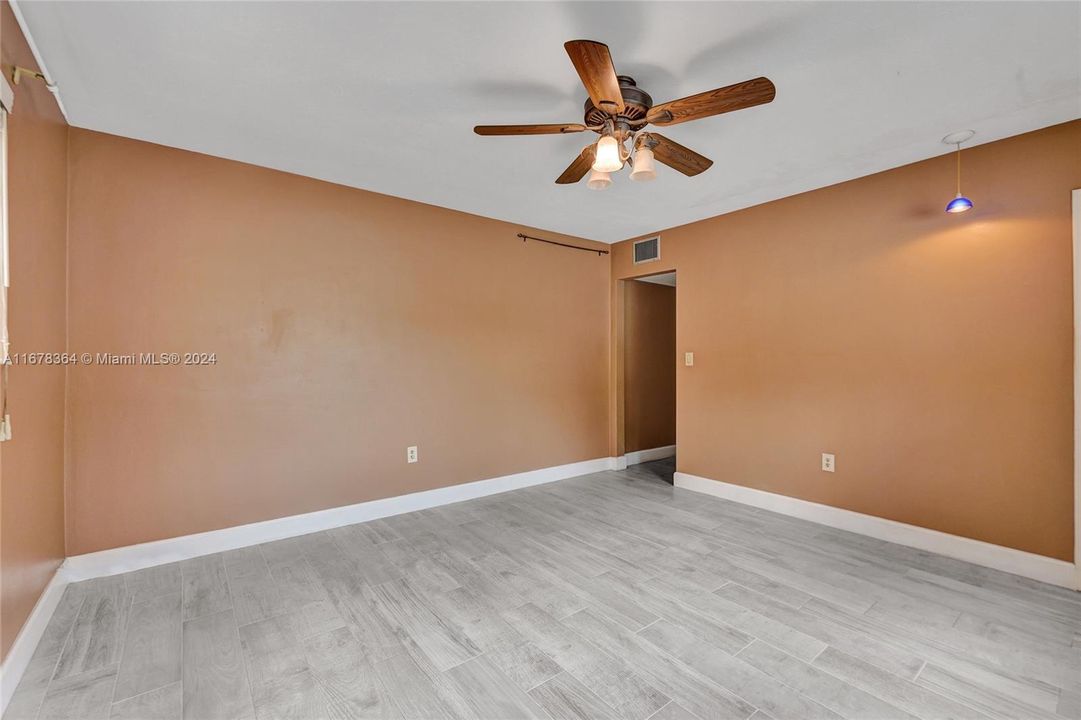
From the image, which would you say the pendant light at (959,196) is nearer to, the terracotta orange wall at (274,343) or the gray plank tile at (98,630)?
the terracotta orange wall at (274,343)

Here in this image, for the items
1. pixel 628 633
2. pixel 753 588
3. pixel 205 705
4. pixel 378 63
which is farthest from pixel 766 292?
pixel 205 705

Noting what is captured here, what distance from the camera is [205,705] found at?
162 centimetres

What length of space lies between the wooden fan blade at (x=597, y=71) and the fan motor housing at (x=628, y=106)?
0.09 meters

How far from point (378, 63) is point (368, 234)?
165 centimetres

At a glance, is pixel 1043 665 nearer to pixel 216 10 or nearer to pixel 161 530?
pixel 216 10

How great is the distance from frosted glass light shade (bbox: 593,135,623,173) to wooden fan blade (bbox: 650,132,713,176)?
0.73 ft

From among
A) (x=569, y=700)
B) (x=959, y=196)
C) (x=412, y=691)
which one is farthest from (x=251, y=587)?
(x=959, y=196)

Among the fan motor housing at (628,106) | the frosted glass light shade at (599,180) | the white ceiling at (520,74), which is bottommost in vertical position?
the frosted glass light shade at (599,180)

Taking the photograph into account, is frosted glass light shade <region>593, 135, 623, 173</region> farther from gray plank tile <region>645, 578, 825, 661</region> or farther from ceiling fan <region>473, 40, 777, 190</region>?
gray plank tile <region>645, 578, 825, 661</region>

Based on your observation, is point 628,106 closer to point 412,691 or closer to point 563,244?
point 412,691

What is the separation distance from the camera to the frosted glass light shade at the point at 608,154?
79.5 inches

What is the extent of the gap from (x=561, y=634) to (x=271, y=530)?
217 centimetres

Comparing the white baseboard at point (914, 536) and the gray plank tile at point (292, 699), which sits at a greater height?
the white baseboard at point (914, 536)

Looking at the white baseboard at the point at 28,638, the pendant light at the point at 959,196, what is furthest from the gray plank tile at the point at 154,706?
the pendant light at the point at 959,196
